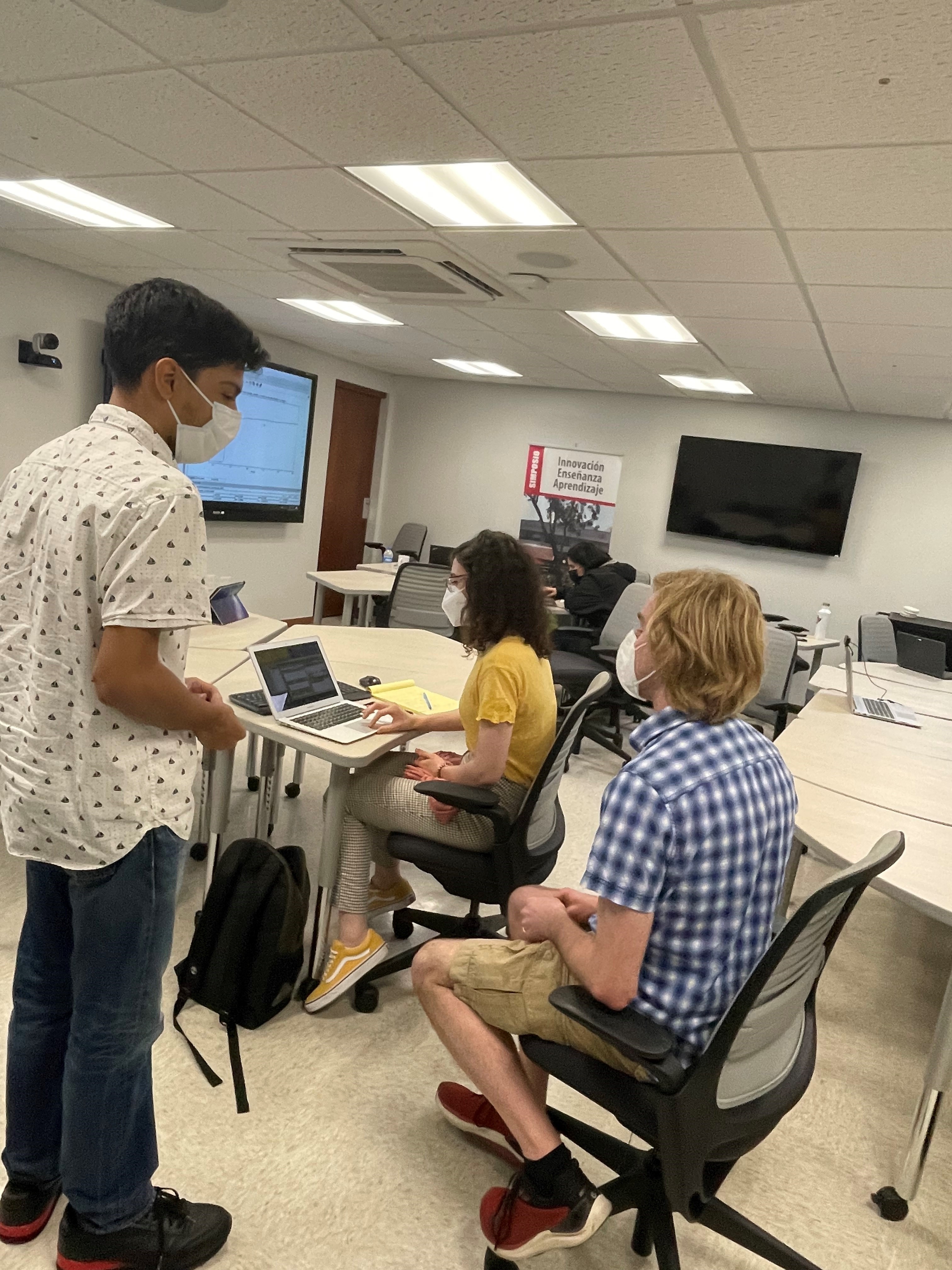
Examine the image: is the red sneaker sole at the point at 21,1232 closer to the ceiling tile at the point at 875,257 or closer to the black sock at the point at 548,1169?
the black sock at the point at 548,1169

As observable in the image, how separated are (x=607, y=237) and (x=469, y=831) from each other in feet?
7.72

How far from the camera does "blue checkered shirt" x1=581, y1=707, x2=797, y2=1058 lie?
46.8 inches

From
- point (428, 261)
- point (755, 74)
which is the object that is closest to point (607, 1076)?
point (755, 74)

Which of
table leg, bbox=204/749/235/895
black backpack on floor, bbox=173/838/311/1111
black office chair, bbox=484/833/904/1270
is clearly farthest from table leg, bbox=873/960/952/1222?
table leg, bbox=204/749/235/895

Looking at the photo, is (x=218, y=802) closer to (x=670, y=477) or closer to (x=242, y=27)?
(x=242, y=27)

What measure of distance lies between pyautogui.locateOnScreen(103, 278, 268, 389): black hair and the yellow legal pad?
1.41 meters

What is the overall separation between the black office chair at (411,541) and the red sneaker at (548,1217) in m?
7.07

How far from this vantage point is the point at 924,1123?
1.74 metres

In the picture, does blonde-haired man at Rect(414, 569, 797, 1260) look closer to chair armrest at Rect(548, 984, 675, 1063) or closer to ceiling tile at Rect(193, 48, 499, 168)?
chair armrest at Rect(548, 984, 675, 1063)

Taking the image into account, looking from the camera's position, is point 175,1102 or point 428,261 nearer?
point 175,1102

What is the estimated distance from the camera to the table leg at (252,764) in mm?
3547

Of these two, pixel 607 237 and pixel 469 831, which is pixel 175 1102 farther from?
pixel 607 237

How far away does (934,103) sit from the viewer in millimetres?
1839

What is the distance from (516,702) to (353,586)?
3601 mm
